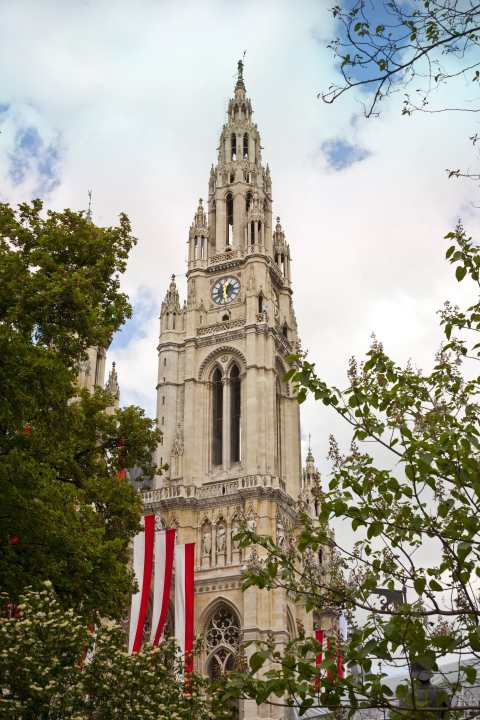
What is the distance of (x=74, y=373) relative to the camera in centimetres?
1558

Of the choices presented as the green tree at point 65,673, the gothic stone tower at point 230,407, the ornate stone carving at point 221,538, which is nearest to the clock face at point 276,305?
the gothic stone tower at point 230,407

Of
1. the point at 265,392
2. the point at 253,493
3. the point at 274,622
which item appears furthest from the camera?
the point at 265,392

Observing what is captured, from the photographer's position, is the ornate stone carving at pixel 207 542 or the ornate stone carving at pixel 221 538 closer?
the ornate stone carving at pixel 221 538

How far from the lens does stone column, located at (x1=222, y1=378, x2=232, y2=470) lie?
154ft

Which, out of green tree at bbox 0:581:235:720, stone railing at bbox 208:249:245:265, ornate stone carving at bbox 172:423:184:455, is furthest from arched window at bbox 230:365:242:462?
green tree at bbox 0:581:235:720

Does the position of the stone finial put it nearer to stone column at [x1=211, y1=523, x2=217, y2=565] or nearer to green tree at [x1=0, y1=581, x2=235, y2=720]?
stone column at [x1=211, y1=523, x2=217, y2=565]

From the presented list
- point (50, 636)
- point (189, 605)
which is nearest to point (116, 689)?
point (50, 636)

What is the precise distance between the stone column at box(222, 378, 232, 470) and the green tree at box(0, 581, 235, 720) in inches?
1132

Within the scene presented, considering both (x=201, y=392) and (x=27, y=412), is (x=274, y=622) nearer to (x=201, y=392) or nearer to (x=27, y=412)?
(x=201, y=392)

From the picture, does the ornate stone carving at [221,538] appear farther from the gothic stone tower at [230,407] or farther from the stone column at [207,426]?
the stone column at [207,426]

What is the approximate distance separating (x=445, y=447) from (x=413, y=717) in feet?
8.04

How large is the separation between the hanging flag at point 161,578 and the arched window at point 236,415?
33.2 feet

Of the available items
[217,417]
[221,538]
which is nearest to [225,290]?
[217,417]

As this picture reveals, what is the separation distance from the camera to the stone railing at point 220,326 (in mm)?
49719
